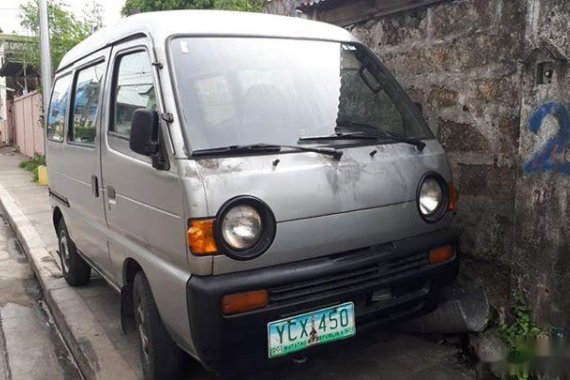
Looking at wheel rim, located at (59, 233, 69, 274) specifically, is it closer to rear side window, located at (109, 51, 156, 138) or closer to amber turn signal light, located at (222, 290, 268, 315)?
rear side window, located at (109, 51, 156, 138)

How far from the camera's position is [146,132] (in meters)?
2.48

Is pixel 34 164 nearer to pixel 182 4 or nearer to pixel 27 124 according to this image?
pixel 27 124

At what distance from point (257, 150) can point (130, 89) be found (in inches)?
41.1

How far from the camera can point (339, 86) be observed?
3049 millimetres

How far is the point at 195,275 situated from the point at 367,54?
180 centimetres

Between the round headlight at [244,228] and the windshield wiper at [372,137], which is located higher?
the windshield wiper at [372,137]

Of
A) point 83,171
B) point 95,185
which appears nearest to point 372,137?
point 95,185

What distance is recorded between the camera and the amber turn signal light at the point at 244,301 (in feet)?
7.44

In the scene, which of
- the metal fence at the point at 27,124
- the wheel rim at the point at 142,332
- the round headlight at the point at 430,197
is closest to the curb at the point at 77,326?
the wheel rim at the point at 142,332

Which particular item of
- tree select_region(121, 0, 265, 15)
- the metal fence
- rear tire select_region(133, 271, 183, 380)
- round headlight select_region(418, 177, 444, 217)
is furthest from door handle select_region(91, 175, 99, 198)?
the metal fence

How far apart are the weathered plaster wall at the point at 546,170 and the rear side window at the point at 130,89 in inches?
75.0

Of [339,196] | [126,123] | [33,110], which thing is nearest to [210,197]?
[339,196]

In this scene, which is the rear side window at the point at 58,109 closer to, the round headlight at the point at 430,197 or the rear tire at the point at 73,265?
the rear tire at the point at 73,265

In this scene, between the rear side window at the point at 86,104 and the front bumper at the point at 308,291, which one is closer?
the front bumper at the point at 308,291
